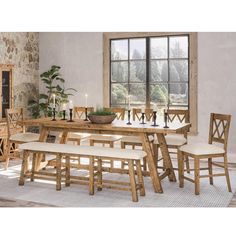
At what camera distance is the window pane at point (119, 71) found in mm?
6777

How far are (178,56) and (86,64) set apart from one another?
1735 millimetres

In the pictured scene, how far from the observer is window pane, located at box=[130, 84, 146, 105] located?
21.8 ft

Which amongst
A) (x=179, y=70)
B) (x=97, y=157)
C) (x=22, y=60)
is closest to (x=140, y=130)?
(x=97, y=157)

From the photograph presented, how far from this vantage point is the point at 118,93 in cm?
686

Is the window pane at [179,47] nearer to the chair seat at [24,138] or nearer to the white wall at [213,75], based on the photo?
the white wall at [213,75]

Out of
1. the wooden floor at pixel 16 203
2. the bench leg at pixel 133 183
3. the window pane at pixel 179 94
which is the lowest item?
the wooden floor at pixel 16 203

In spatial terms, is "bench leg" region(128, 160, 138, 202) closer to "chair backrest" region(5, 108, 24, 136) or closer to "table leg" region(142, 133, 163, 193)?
"table leg" region(142, 133, 163, 193)

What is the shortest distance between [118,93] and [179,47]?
1.37 meters

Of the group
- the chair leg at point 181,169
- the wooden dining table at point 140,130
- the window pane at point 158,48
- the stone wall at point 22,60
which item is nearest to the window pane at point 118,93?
the window pane at point 158,48

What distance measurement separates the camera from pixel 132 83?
673cm

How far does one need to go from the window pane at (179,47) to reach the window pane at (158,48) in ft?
0.40

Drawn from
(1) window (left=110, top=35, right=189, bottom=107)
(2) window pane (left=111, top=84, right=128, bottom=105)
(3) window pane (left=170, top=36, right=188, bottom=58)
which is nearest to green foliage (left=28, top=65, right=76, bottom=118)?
(2) window pane (left=111, top=84, right=128, bottom=105)
